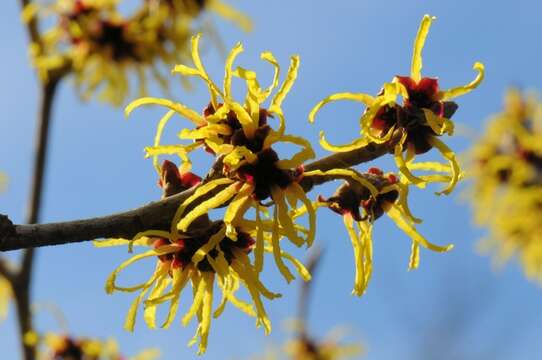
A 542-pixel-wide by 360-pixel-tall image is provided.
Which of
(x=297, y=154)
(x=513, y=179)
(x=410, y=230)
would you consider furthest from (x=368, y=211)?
(x=513, y=179)

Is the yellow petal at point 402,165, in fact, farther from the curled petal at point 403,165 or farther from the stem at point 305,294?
the stem at point 305,294

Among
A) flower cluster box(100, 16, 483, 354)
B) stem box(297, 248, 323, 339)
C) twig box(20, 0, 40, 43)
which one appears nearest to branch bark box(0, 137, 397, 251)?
flower cluster box(100, 16, 483, 354)

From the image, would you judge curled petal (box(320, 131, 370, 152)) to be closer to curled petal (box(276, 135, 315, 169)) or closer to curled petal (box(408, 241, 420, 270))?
curled petal (box(276, 135, 315, 169))

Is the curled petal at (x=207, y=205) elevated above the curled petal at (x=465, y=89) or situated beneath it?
situated beneath

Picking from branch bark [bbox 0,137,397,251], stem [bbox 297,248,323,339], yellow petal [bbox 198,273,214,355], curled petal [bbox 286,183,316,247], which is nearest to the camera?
branch bark [bbox 0,137,397,251]

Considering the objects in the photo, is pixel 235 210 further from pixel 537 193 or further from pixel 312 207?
pixel 537 193

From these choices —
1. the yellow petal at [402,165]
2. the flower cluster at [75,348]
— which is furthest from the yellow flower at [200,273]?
the flower cluster at [75,348]

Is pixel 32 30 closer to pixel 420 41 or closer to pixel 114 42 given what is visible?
pixel 114 42
